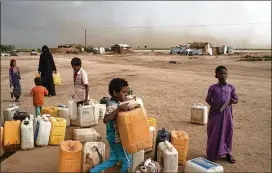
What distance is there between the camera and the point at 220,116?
14.5 ft

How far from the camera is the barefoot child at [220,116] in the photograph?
4.37 metres

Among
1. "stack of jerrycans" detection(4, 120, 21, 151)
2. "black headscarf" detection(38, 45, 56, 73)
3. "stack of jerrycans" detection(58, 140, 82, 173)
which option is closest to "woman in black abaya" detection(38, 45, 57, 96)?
"black headscarf" detection(38, 45, 56, 73)

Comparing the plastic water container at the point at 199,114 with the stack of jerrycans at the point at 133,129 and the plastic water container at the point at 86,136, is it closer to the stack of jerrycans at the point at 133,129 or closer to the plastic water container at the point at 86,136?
the plastic water container at the point at 86,136

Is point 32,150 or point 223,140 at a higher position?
point 223,140

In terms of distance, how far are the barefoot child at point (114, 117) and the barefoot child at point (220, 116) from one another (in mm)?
1683

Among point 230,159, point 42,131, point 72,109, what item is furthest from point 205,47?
point 42,131

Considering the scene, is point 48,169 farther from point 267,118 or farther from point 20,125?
point 267,118

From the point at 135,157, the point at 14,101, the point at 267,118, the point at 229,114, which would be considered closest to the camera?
the point at 135,157

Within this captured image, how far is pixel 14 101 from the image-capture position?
31.0 ft

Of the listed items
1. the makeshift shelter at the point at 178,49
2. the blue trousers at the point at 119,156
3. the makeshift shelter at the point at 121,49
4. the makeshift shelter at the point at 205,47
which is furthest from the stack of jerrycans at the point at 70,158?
the makeshift shelter at the point at 121,49

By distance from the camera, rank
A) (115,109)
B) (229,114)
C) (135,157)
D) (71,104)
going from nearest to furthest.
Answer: (115,109) → (135,157) → (229,114) → (71,104)

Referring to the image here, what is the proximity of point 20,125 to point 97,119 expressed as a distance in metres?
1.90

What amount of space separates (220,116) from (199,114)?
2.22 metres

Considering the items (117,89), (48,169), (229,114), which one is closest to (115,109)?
(117,89)
